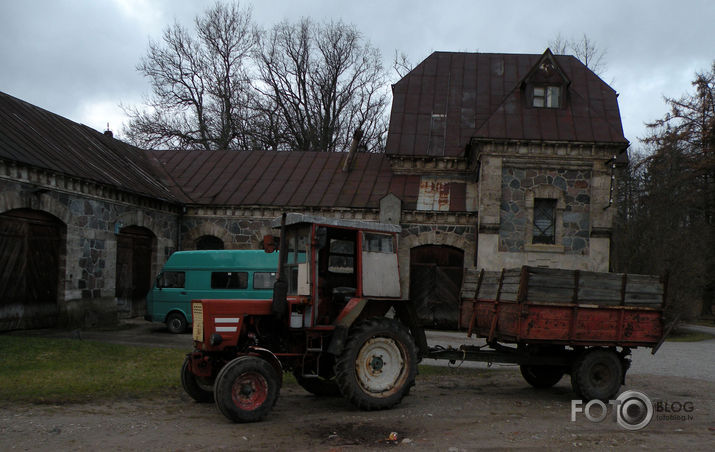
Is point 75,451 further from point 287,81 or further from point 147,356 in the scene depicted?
point 287,81

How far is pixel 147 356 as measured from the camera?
10977 mm

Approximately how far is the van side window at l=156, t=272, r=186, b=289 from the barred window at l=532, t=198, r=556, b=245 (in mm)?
9650

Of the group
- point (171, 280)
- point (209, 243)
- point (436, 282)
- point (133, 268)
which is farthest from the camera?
point (209, 243)

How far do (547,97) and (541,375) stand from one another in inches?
450

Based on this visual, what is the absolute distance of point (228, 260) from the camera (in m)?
15.3

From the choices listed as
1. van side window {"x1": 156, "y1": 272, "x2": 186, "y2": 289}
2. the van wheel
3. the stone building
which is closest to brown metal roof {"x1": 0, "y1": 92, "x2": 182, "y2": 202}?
the stone building

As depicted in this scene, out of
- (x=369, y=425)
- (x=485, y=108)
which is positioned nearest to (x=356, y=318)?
(x=369, y=425)

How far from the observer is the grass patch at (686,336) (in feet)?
61.2

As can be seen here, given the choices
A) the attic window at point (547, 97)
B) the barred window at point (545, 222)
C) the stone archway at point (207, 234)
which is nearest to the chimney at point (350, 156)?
the stone archway at point (207, 234)

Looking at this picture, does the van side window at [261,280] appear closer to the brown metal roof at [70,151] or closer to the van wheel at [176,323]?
the van wheel at [176,323]

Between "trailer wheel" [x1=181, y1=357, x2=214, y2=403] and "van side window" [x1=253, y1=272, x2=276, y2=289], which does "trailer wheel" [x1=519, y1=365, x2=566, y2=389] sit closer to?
"trailer wheel" [x1=181, y1=357, x2=214, y2=403]

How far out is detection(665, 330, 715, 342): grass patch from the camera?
61.2ft

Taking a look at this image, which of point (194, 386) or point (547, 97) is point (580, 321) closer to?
point (194, 386)

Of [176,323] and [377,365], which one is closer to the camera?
[377,365]
